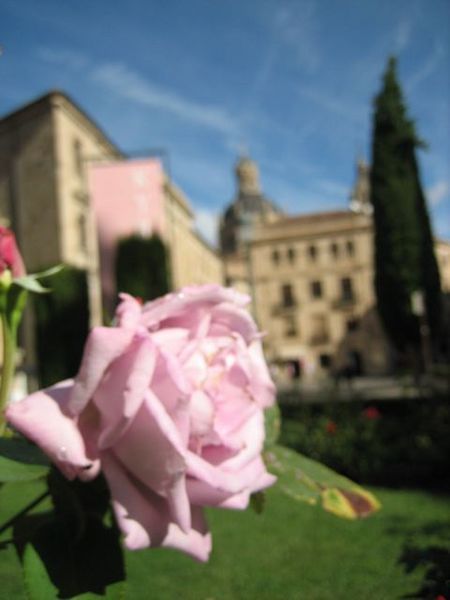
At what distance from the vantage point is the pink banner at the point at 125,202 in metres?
12.6

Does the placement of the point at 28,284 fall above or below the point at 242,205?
below

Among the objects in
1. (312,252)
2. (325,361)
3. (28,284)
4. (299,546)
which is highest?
(312,252)

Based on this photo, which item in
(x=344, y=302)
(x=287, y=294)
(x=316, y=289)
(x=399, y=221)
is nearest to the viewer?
(x=399, y=221)

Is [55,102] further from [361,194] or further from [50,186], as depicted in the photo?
[361,194]

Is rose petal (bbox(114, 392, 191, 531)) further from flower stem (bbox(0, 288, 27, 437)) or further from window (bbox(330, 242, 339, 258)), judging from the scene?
window (bbox(330, 242, 339, 258))

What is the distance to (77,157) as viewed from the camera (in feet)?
71.2

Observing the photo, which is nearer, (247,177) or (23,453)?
(23,453)

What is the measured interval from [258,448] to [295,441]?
6561mm

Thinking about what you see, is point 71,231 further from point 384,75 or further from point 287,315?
point 287,315

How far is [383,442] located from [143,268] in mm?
7609

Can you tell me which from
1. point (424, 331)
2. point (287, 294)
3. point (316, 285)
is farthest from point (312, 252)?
point (424, 331)

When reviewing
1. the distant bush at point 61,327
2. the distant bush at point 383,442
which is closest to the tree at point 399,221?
the distant bush at point 61,327

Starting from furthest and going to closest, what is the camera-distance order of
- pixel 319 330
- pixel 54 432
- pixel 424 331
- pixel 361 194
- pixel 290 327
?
pixel 361 194 → pixel 290 327 → pixel 319 330 → pixel 424 331 → pixel 54 432

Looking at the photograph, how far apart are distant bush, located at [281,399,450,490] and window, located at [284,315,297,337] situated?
95.0 feet
